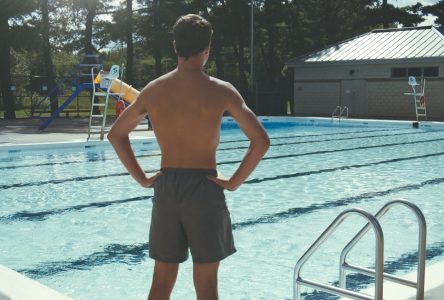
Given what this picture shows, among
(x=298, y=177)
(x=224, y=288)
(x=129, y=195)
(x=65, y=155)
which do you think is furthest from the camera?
(x=65, y=155)

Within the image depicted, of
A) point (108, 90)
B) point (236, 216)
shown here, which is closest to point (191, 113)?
point (236, 216)

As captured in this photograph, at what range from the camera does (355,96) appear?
28.6 meters

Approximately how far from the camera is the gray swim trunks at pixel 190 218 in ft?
7.73

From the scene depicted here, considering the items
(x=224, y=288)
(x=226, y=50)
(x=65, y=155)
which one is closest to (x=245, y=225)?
(x=224, y=288)

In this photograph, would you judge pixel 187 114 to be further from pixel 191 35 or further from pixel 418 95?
pixel 418 95

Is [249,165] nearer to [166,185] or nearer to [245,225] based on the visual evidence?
[166,185]

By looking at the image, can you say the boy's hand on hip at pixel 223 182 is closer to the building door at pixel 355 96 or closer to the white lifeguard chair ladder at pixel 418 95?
the white lifeguard chair ladder at pixel 418 95

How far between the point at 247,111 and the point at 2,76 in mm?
25100

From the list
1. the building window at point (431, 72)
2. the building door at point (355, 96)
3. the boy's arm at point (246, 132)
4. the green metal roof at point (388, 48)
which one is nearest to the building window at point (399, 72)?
the green metal roof at point (388, 48)

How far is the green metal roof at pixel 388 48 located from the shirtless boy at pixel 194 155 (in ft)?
81.6

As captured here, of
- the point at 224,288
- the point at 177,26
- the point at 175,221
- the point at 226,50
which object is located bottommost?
the point at 224,288

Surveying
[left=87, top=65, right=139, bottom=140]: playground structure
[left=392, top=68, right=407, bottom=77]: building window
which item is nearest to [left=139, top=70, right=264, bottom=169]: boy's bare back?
[left=87, top=65, right=139, bottom=140]: playground structure

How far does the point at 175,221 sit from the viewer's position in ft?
7.86

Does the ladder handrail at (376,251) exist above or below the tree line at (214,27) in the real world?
below
